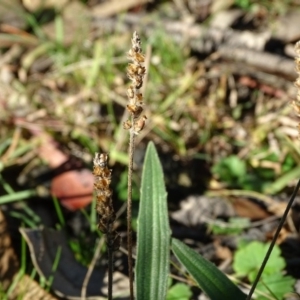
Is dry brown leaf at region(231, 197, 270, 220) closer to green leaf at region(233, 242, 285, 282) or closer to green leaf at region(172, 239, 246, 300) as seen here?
green leaf at region(233, 242, 285, 282)

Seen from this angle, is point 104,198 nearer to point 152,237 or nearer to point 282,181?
point 152,237

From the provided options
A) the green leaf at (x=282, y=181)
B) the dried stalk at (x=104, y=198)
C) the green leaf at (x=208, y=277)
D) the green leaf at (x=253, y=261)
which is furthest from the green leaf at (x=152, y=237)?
the green leaf at (x=282, y=181)

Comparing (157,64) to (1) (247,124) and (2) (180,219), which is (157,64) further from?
(2) (180,219)

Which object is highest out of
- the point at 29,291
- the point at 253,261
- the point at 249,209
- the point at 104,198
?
the point at 104,198

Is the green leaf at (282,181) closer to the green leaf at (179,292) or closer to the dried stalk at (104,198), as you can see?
the green leaf at (179,292)

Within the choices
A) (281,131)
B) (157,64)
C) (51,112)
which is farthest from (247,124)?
(51,112)

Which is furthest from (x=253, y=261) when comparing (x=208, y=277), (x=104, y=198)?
(x=104, y=198)

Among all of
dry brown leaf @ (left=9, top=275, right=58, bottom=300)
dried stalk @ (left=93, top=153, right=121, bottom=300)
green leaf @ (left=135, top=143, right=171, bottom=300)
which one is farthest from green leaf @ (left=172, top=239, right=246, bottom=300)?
dry brown leaf @ (left=9, top=275, right=58, bottom=300)

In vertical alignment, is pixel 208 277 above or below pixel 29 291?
above
